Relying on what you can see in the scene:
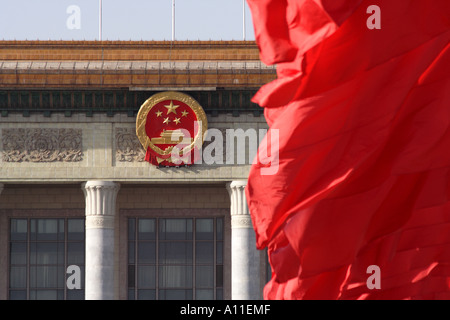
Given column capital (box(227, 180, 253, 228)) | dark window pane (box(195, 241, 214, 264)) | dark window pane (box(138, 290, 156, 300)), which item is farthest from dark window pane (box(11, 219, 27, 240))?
column capital (box(227, 180, 253, 228))

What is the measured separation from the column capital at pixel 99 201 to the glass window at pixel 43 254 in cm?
319

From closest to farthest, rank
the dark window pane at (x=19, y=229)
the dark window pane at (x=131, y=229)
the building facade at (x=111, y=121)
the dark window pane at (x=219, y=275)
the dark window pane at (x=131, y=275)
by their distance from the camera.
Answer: the building facade at (x=111, y=121) → the dark window pane at (x=131, y=275) → the dark window pane at (x=219, y=275) → the dark window pane at (x=131, y=229) → the dark window pane at (x=19, y=229)

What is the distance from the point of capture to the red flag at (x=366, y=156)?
45.1 ft

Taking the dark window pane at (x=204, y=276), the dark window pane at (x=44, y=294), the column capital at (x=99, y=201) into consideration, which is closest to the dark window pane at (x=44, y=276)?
the dark window pane at (x=44, y=294)

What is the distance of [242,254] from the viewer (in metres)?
33.6

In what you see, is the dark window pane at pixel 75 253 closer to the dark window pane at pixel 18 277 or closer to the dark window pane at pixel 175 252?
the dark window pane at pixel 18 277

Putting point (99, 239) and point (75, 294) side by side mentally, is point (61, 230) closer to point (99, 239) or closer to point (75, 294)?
point (75, 294)

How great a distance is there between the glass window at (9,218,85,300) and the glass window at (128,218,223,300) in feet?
6.33

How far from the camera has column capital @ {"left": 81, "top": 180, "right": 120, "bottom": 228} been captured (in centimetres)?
3347

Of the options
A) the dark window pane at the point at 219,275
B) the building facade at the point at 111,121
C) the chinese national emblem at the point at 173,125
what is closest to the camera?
the chinese national emblem at the point at 173,125

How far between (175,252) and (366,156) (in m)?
23.3
